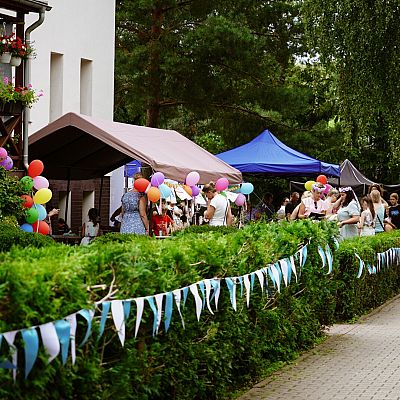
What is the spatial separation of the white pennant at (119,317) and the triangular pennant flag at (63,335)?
774 mm

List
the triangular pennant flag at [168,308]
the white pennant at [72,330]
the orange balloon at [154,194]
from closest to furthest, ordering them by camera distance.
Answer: the white pennant at [72,330]
the triangular pennant flag at [168,308]
the orange balloon at [154,194]

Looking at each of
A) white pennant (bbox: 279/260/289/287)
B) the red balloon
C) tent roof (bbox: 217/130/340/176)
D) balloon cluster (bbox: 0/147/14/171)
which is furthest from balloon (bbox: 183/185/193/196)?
white pennant (bbox: 279/260/289/287)

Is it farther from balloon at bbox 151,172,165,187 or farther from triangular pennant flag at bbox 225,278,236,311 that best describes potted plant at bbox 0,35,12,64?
triangular pennant flag at bbox 225,278,236,311

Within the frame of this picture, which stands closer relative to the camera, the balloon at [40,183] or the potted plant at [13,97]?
the potted plant at [13,97]

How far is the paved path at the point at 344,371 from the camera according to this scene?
9.38 meters

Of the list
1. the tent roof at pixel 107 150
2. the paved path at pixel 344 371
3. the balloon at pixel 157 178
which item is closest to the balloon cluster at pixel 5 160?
the tent roof at pixel 107 150

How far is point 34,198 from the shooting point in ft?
56.1

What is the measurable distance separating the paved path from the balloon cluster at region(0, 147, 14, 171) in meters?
5.86

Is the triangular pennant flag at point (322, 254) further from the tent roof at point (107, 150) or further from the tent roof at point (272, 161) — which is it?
the tent roof at point (272, 161)

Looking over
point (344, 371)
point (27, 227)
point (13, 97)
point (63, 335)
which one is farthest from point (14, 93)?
point (63, 335)

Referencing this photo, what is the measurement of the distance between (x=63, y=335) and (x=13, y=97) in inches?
468

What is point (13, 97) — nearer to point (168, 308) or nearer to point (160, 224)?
point (160, 224)

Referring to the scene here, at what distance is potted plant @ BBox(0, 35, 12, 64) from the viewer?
16.9m

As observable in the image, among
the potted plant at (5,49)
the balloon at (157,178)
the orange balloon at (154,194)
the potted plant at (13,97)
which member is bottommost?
the orange balloon at (154,194)
